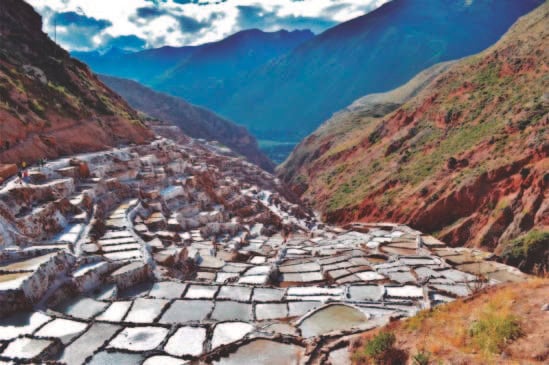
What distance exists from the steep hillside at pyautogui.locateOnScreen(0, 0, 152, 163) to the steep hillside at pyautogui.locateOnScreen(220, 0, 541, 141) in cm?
9863

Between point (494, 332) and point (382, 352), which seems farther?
point (382, 352)

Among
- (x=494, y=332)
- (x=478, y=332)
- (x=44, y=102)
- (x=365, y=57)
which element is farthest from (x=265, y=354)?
(x=365, y=57)

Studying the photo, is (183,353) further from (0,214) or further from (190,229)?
(190,229)

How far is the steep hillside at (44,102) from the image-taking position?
18.1m

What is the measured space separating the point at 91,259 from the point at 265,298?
4215 mm

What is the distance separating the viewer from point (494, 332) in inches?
201

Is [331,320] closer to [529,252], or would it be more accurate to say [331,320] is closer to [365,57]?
[529,252]

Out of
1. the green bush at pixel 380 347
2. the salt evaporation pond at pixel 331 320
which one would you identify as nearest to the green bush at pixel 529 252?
the salt evaporation pond at pixel 331 320

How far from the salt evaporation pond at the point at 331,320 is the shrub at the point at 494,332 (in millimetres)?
2563

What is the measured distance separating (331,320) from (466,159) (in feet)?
70.8

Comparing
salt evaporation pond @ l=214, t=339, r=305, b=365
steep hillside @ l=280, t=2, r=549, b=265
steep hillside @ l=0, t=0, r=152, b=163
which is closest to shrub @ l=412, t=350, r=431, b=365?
salt evaporation pond @ l=214, t=339, r=305, b=365

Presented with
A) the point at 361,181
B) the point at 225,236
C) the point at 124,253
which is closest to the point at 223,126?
the point at 361,181

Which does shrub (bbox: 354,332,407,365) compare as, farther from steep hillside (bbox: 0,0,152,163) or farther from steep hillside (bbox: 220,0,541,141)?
steep hillside (bbox: 220,0,541,141)

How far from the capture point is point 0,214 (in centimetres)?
970
